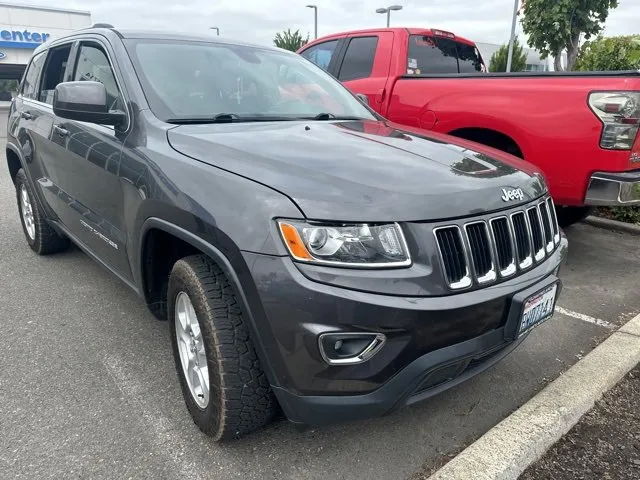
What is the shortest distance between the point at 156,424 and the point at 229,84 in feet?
6.05

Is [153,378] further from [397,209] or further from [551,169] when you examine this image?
[551,169]

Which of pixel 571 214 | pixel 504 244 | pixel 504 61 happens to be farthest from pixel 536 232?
pixel 504 61

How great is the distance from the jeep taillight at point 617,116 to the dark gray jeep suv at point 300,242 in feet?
4.89

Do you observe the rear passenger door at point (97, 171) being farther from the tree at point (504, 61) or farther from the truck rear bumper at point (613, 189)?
the tree at point (504, 61)

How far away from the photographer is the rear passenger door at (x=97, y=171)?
276 cm

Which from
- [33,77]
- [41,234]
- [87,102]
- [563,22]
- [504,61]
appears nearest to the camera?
[87,102]

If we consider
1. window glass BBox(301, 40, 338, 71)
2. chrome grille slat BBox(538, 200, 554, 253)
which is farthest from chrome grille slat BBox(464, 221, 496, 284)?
window glass BBox(301, 40, 338, 71)

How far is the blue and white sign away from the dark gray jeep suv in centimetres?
4209

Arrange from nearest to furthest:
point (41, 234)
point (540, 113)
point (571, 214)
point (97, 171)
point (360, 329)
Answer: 1. point (360, 329)
2. point (97, 171)
3. point (540, 113)
4. point (41, 234)
5. point (571, 214)

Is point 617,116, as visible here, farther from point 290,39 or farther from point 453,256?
point 290,39

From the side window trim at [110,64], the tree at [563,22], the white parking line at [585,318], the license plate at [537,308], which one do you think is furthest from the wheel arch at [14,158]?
the tree at [563,22]

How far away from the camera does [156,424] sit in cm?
245

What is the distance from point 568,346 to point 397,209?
2065mm

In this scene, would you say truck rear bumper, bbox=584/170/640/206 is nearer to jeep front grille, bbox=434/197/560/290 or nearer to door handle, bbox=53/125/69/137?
jeep front grille, bbox=434/197/560/290
